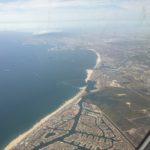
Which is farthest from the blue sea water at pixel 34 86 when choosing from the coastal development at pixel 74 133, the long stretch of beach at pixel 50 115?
the coastal development at pixel 74 133

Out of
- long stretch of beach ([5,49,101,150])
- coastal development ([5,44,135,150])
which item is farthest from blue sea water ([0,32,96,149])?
coastal development ([5,44,135,150])

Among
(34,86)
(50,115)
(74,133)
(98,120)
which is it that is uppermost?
(74,133)

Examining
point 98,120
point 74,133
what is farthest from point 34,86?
point 74,133

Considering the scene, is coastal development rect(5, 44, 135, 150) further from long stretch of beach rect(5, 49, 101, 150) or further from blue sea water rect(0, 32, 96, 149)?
blue sea water rect(0, 32, 96, 149)

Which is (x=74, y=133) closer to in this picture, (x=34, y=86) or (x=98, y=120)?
(x=98, y=120)

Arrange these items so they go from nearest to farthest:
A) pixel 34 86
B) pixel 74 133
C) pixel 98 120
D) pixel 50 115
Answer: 1. pixel 74 133
2. pixel 98 120
3. pixel 50 115
4. pixel 34 86

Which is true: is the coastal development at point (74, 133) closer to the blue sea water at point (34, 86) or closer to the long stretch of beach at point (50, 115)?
the long stretch of beach at point (50, 115)

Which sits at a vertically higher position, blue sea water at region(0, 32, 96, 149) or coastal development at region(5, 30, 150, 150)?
coastal development at region(5, 30, 150, 150)

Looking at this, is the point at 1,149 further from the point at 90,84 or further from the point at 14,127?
the point at 90,84
